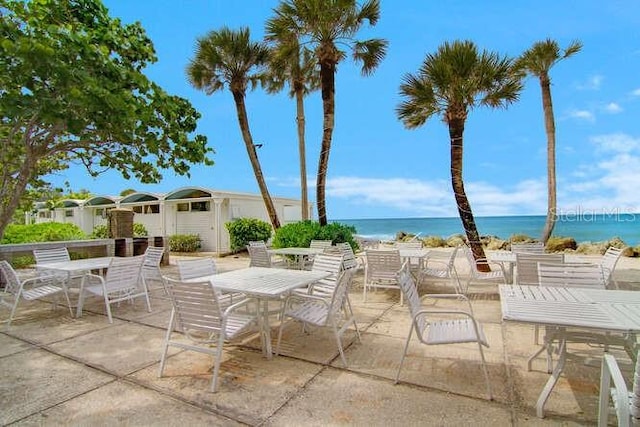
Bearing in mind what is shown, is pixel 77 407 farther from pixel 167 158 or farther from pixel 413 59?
pixel 413 59

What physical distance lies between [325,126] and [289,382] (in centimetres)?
805

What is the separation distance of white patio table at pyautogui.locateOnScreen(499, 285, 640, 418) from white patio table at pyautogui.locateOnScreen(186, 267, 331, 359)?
1.88m

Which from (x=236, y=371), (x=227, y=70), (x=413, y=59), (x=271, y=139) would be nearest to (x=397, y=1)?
(x=413, y=59)

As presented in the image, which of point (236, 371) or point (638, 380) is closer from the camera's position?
point (638, 380)

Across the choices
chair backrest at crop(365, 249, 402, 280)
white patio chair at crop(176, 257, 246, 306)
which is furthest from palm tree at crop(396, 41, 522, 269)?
white patio chair at crop(176, 257, 246, 306)

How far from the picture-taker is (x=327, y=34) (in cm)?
950

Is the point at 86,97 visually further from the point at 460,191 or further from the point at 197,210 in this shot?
the point at 197,210

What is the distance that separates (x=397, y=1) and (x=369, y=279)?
8.50 metres

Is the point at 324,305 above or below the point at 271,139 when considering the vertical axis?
below

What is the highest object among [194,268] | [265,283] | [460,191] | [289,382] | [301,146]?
[301,146]

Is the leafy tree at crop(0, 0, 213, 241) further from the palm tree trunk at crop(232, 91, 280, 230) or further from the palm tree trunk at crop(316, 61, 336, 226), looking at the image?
the palm tree trunk at crop(232, 91, 280, 230)

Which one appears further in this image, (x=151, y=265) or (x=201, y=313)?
(x=151, y=265)

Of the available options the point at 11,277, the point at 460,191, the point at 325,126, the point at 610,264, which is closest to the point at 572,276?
the point at 610,264

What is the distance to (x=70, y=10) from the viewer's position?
5582mm
